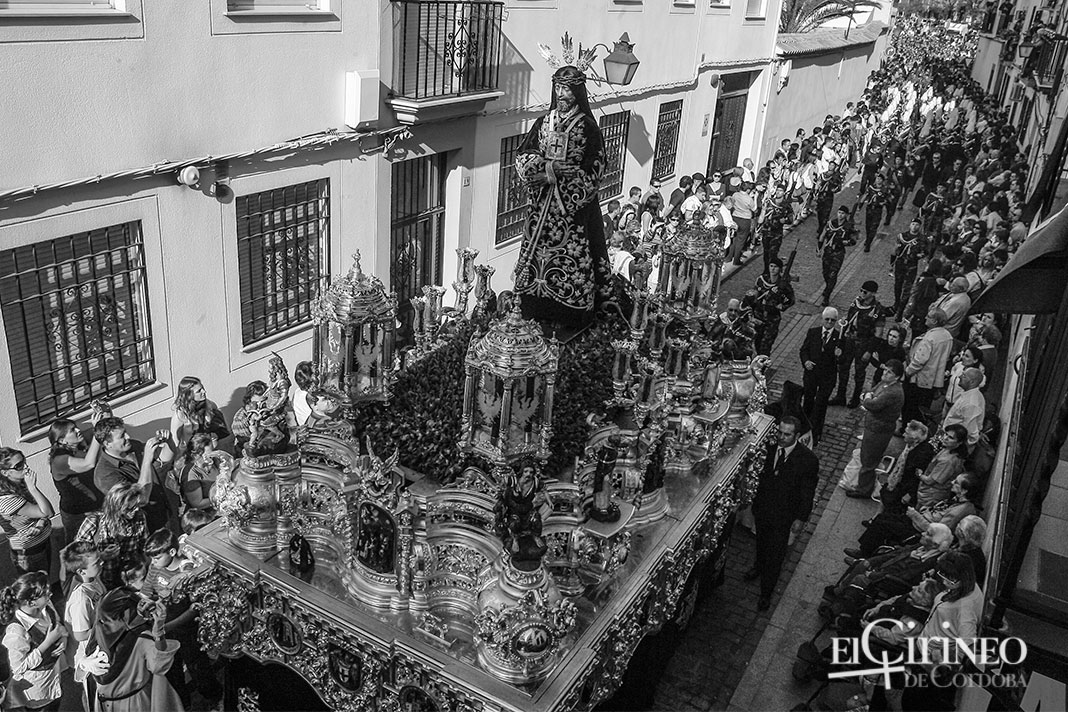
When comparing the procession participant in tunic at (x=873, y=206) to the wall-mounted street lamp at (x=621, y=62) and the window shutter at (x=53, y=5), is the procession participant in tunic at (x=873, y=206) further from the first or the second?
the window shutter at (x=53, y=5)

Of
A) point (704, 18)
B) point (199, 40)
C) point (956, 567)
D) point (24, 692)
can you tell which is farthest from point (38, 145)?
point (704, 18)

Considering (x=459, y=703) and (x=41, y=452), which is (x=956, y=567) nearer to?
(x=459, y=703)

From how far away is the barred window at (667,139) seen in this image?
19.7 meters

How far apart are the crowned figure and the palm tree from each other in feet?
97.5

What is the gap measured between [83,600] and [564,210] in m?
4.50

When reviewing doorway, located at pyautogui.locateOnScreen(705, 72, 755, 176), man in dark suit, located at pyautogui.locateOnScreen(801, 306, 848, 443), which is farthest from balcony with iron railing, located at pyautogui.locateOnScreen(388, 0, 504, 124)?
doorway, located at pyautogui.locateOnScreen(705, 72, 755, 176)

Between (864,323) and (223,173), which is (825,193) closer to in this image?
(864,323)

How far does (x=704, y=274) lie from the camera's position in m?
8.34

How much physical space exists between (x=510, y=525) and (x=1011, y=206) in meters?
15.0

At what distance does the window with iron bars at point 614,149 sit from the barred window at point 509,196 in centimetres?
301

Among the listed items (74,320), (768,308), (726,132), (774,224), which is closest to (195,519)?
(74,320)

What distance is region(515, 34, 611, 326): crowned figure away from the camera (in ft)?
23.5

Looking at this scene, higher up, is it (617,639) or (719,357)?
(719,357)

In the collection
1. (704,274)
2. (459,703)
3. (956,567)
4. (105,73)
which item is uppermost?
(105,73)
